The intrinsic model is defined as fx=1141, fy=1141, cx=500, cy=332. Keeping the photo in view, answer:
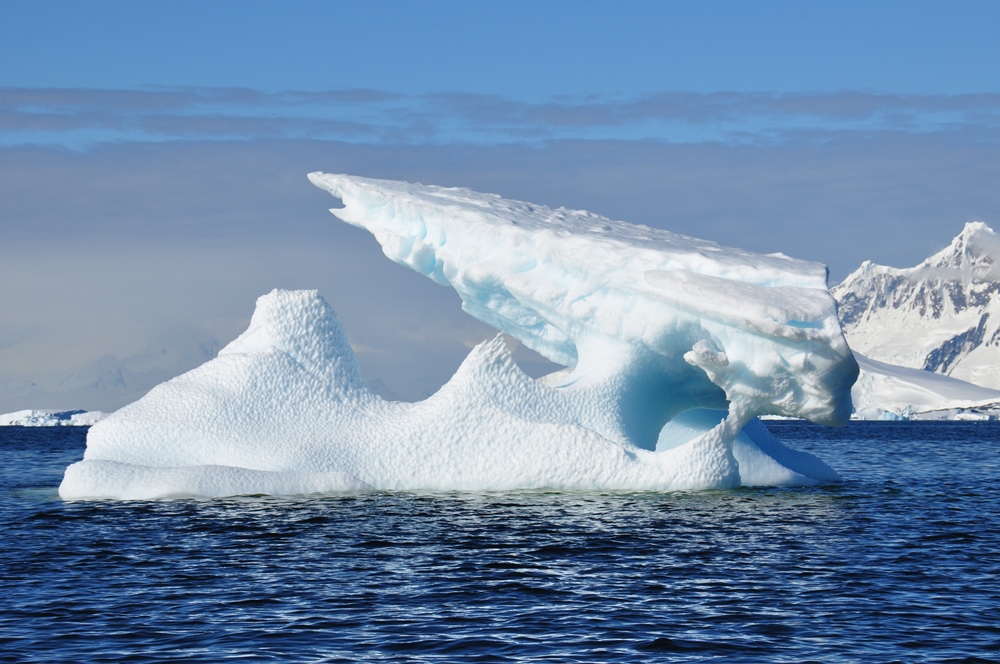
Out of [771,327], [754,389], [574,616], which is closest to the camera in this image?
[574,616]

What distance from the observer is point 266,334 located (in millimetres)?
22969

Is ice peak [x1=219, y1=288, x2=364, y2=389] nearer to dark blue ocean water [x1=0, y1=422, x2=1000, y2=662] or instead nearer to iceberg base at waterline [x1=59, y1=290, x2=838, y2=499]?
iceberg base at waterline [x1=59, y1=290, x2=838, y2=499]

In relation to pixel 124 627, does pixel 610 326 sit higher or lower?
higher

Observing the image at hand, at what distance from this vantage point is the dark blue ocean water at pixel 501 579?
10.5 metres

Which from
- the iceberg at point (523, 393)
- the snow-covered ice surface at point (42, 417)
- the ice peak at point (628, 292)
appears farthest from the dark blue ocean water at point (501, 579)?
the snow-covered ice surface at point (42, 417)

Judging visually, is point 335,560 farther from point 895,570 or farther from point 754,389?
point 754,389

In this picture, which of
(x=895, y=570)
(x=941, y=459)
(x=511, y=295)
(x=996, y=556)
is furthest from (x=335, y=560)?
(x=941, y=459)

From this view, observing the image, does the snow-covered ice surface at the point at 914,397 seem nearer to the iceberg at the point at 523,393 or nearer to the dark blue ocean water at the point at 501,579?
the iceberg at the point at 523,393

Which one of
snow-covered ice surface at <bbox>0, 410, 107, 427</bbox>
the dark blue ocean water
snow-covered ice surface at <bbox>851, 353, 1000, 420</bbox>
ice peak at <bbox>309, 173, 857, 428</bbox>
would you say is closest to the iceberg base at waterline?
the dark blue ocean water

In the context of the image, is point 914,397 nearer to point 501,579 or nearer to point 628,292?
point 628,292

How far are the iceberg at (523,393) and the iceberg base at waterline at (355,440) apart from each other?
32 mm

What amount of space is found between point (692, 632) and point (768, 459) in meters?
13.6

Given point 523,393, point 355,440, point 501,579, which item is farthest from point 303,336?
point 501,579

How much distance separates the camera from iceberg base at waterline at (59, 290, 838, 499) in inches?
824
